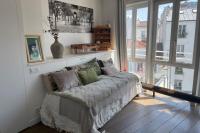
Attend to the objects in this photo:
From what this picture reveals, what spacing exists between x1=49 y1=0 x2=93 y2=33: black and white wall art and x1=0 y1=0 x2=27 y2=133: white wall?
106 centimetres

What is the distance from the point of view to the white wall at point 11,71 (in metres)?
2.06

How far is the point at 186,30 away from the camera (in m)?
3.20

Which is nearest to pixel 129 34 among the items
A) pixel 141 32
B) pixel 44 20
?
pixel 141 32

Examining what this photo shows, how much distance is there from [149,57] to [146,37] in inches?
19.1

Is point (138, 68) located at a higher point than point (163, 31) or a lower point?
lower

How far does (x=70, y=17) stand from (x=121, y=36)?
135 cm

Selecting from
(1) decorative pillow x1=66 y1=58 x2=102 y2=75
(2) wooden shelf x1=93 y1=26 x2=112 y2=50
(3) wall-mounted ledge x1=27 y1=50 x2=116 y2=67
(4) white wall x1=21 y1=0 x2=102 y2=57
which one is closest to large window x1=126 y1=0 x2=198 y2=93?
(2) wooden shelf x1=93 y1=26 x2=112 y2=50

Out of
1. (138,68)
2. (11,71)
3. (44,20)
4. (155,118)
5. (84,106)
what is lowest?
(155,118)

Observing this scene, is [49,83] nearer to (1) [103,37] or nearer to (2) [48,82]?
(2) [48,82]

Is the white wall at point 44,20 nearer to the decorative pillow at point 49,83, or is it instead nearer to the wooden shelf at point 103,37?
the wooden shelf at point 103,37

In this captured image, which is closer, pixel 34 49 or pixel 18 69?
pixel 18 69

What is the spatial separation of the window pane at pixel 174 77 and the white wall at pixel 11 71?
2968mm

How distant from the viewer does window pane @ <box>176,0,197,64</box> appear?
3.10m

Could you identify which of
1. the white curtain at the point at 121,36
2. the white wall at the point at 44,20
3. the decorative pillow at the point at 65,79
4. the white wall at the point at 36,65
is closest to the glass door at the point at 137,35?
the white curtain at the point at 121,36
